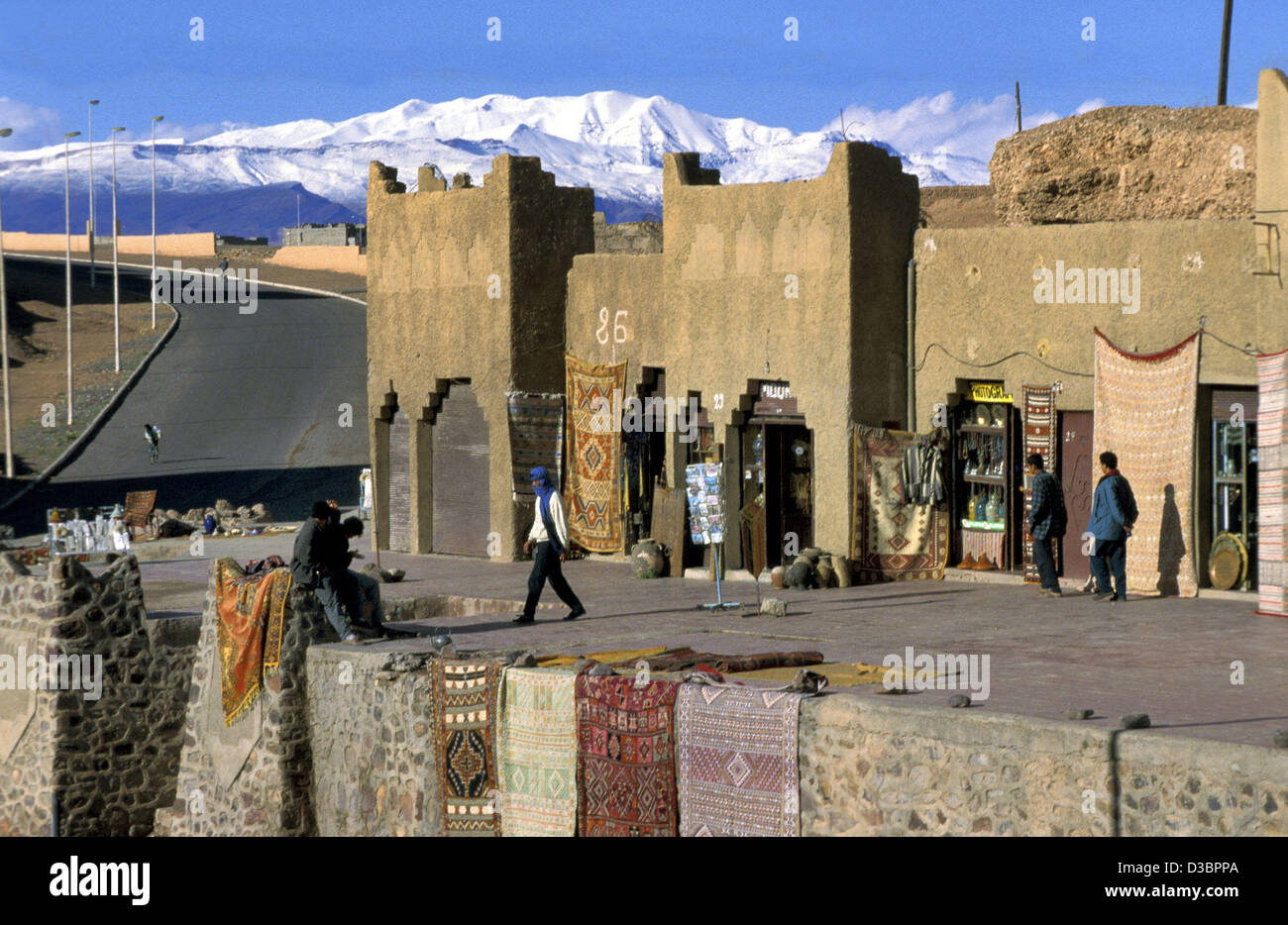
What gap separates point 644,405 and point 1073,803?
12295 mm

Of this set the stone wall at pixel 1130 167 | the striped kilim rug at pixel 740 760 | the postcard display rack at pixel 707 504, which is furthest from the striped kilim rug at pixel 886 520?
the striped kilim rug at pixel 740 760

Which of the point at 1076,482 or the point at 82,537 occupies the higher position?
the point at 1076,482

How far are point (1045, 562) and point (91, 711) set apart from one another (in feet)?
32.0

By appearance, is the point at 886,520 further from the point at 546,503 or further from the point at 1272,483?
the point at 1272,483

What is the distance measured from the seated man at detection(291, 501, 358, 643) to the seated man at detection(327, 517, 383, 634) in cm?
7

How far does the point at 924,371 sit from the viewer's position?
1945 centimetres

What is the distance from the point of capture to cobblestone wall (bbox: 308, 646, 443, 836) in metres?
14.4

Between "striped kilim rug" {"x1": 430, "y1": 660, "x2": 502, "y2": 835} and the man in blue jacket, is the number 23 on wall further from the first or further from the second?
"striped kilim rug" {"x1": 430, "y1": 660, "x2": 502, "y2": 835}

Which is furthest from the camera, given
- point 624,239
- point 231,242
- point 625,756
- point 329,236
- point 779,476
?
point 231,242

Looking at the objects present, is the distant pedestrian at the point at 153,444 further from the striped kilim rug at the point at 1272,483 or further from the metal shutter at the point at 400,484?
the striped kilim rug at the point at 1272,483

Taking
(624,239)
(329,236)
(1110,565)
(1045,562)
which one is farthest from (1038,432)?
(329,236)

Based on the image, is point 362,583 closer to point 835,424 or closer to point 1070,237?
point 835,424

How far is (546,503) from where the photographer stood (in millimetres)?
16875

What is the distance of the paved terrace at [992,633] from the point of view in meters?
11.8
